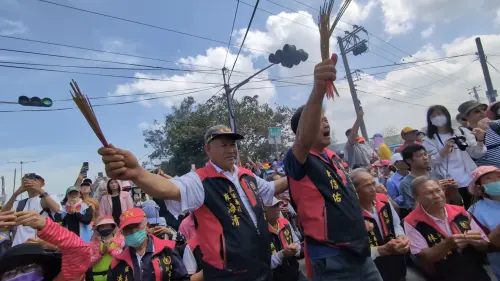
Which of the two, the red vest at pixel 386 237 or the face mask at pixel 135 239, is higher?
the face mask at pixel 135 239

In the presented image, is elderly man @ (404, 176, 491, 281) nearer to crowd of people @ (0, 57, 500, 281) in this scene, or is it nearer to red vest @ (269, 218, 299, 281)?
crowd of people @ (0, 57, 500, 281)

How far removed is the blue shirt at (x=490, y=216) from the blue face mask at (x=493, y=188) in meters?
0.09

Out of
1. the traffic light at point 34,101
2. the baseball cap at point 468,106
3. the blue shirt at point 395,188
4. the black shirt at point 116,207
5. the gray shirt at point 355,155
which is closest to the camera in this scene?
the baseball cap at point 468,106

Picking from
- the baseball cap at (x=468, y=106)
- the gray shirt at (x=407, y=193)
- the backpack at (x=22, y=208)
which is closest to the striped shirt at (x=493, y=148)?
the baseball cap at (x=468, y=106)

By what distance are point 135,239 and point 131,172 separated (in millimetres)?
1799

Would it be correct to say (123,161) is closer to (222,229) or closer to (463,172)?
(222,229)

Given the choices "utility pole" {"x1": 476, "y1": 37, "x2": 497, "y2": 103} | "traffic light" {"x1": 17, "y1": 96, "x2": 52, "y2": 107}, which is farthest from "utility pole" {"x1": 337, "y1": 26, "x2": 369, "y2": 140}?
"traffic light" {"x1": 17, "y1": 96, "x2": 52, "y2": 107}

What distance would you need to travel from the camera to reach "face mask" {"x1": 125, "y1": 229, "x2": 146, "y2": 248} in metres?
3.25

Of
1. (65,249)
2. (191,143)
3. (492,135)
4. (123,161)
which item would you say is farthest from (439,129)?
(191,143)

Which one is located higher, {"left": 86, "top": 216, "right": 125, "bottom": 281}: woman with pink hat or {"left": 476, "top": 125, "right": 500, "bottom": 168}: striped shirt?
{"left": 476, "top": 125, "right": 500, "bottom": 168}: striped shirt

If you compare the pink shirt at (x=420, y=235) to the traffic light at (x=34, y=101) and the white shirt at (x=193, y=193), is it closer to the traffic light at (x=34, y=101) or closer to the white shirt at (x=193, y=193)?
the white shirt at (x=193, y=193)

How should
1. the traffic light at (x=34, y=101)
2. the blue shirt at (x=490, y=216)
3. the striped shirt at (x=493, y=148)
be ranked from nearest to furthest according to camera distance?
the blue shirt at (x=490, y=216), the striped shirt at (x=493, y=148), the traffic light at (x=34, y=101)

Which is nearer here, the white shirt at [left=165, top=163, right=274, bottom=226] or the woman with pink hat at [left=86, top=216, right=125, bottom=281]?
the white shirt at [left=165, top=163, right=274, bottom=226]

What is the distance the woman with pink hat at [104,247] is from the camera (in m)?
3.77
